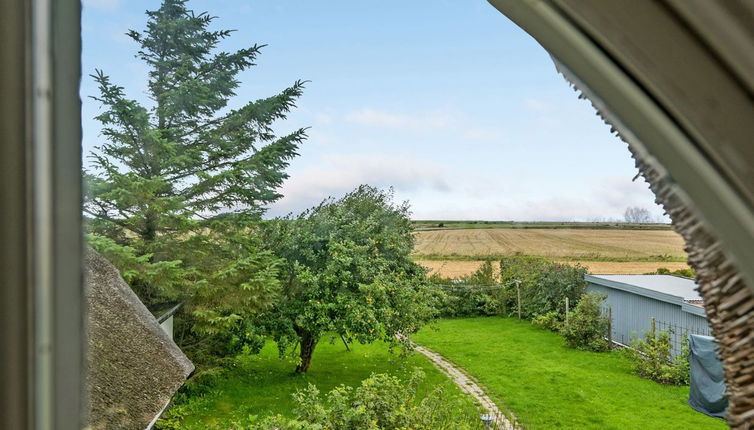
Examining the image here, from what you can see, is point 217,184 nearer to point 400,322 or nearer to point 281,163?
point 281,163

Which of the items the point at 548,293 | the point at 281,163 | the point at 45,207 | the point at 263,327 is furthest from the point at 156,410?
the point at 548,293

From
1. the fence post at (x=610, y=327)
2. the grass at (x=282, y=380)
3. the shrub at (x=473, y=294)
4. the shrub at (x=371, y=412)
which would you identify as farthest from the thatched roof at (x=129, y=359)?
the fence post at (x=610, y=327)

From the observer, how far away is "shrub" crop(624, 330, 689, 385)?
2.38 meters

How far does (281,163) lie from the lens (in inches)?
101

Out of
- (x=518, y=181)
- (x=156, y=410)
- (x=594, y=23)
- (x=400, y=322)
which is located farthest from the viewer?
(x=400, y=322)

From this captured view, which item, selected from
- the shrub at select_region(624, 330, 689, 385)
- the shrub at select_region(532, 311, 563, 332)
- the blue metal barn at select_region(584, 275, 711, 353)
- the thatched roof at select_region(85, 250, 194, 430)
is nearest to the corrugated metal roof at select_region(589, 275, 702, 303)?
the blue metal barn at select_region(584, 275, 711, 353)

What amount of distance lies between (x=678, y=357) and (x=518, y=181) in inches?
45.3

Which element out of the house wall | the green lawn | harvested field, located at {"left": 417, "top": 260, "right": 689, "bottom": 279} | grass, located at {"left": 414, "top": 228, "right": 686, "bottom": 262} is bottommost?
the green lawn

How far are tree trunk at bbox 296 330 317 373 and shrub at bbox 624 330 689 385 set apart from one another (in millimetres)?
1839

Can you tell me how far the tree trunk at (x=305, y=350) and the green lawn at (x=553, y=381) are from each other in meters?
0.80

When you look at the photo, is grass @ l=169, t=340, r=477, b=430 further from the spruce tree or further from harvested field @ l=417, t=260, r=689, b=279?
harvested field @ l=417, t=260, r=689, b=279

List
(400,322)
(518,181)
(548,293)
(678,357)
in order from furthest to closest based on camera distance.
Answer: (548,293), (400,322), (518,181), (678,357)

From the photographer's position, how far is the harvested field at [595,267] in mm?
2287

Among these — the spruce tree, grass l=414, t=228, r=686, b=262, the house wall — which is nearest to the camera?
the spruce tree
